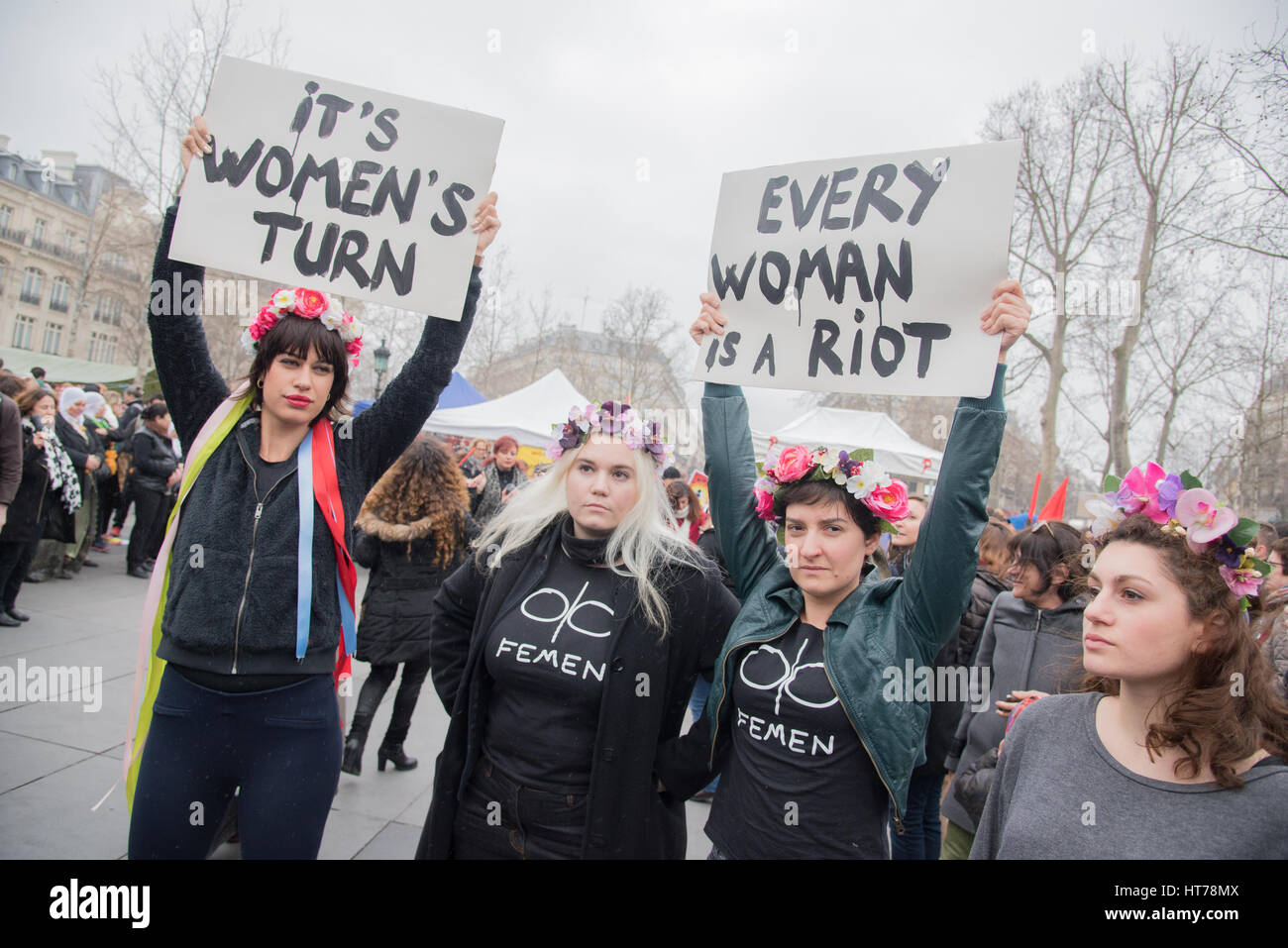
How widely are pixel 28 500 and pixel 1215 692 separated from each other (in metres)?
→ 7.99

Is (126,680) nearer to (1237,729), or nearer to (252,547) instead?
(252,547)

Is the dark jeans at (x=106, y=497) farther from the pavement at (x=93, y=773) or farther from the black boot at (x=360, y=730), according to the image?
the black boot at (x=360, y=730)

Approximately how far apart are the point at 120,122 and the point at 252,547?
18711 millimetres

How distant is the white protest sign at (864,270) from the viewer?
84.6 inches

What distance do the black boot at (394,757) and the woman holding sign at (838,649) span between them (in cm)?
289

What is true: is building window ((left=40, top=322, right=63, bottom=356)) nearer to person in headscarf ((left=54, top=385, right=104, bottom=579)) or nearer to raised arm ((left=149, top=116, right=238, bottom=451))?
person in headscarf ((left=54, top=385, right=104, bottom=579))

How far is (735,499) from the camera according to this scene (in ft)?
7.74

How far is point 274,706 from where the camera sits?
2.02 m

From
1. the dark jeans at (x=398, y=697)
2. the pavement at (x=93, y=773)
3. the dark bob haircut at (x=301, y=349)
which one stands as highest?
the dark bob haircut at (x=301, y=349)

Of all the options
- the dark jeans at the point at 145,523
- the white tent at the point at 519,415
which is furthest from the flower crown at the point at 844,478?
the white tent at the point at 519,415

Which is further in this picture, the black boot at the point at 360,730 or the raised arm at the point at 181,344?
the black boot at the point at 360,730

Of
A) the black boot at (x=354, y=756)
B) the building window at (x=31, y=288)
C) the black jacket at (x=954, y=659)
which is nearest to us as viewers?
the black jacket at (x=954, y=659)

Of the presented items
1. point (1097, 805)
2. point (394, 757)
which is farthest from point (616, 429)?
point (394, 757)
